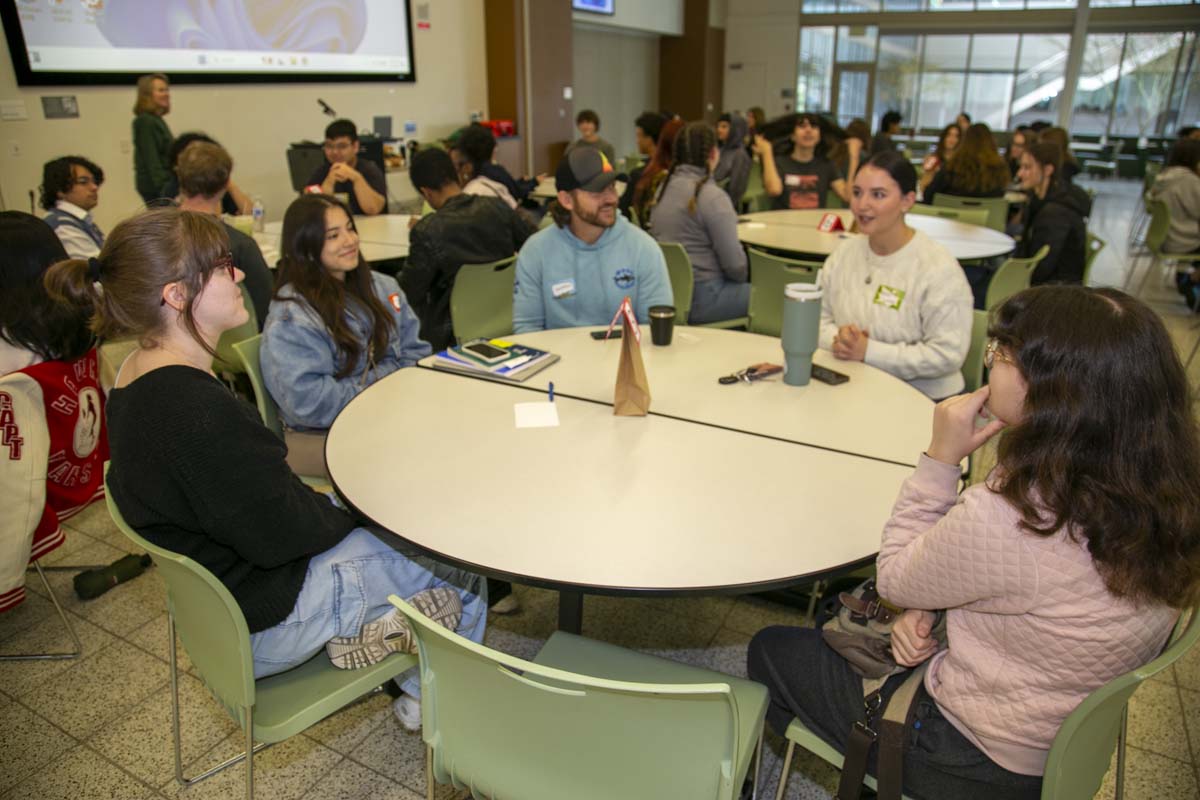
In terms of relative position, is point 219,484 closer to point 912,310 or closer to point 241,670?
point 241,670

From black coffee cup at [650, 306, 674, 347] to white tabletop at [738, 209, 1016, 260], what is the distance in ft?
5.75

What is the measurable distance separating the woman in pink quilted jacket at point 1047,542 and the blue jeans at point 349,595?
0.88m

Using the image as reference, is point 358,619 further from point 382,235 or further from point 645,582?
point 382,235

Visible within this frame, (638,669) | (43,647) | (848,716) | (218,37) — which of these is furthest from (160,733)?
(218,37)

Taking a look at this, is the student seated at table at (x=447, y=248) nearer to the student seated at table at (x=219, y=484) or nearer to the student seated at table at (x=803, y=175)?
the student seated at table at (x=219, y=484)

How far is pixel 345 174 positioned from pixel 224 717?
378 centimetres

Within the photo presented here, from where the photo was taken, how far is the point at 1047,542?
42.4 inches

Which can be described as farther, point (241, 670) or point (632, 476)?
point (632, 476)

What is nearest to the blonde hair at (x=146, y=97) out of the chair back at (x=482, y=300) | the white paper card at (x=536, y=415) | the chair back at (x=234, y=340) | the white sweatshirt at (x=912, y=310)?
the chair back at (x=234, y=340)

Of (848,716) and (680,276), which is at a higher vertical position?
(680,276)

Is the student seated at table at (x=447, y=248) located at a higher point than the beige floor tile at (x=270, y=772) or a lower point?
higher

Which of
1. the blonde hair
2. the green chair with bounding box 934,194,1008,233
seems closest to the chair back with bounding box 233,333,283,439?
the blonde hair

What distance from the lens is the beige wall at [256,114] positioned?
198 inches

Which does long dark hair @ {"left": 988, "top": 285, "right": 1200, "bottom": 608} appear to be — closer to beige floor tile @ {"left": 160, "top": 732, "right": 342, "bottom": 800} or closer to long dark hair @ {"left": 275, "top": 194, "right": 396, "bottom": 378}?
beige floor tile @ {"left": 160, "top": 732, "right": 342, "bottom": 800}
